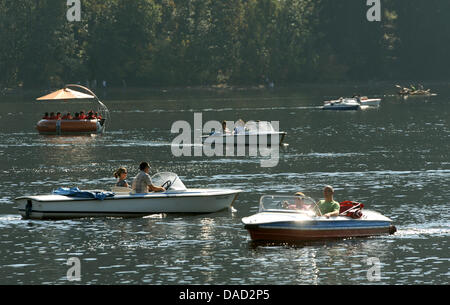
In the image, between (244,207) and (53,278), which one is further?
(244,207)

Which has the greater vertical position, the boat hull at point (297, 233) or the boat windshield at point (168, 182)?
the boat windshield at point (168, 182)

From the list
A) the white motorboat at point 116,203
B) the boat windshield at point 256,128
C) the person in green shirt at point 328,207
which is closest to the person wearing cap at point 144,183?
the white motorboat at point 116,203

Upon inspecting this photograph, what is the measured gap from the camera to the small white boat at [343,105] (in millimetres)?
132625

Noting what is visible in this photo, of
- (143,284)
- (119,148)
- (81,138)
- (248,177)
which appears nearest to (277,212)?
(143,284)

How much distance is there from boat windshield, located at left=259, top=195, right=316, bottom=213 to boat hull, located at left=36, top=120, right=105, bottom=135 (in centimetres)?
5649

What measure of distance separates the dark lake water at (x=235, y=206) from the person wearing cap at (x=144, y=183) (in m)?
1.25

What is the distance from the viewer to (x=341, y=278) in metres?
32.0

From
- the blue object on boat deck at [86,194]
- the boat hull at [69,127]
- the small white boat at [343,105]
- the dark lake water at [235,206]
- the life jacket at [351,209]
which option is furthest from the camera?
the small white boat at [343,105]

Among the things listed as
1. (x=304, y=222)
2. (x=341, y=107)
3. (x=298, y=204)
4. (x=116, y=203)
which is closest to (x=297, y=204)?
(x=298, y=204)

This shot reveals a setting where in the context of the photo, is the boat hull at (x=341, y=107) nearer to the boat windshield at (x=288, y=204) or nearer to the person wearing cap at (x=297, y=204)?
the boat windshield at (x=288, y=204)

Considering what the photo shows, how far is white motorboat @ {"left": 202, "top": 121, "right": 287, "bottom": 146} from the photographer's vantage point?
75438mm

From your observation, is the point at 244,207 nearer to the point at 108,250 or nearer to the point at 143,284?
the point at 108,250

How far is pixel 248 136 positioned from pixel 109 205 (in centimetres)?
3441
